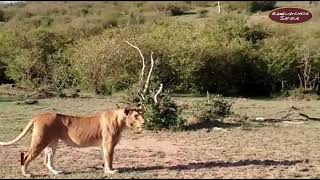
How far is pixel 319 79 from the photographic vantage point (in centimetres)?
3009

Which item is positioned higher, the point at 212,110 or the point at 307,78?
the point at 212,110

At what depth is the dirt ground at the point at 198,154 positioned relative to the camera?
983 cm

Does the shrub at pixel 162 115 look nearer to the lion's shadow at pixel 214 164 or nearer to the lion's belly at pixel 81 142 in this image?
the lion's shadow at pixel 214 164

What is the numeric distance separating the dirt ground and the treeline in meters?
9.81

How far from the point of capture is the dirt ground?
983 centimetres

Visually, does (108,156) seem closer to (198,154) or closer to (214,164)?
(214,164)

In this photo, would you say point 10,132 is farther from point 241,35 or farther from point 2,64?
point 241,35

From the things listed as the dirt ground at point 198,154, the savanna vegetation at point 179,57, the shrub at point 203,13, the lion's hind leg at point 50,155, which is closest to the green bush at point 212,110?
the dirt ground at point 198,154

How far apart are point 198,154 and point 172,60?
56.6ft

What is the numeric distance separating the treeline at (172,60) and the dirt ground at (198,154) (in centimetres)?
981

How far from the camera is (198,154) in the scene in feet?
39.9

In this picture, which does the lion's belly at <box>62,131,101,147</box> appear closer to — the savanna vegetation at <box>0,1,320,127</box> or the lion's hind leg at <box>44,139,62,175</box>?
the lion's hind leg at <box>44,139,62,175</box>

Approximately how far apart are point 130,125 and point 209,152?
3082 mm

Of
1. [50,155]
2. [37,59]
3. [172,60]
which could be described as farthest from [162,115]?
[37,59]
